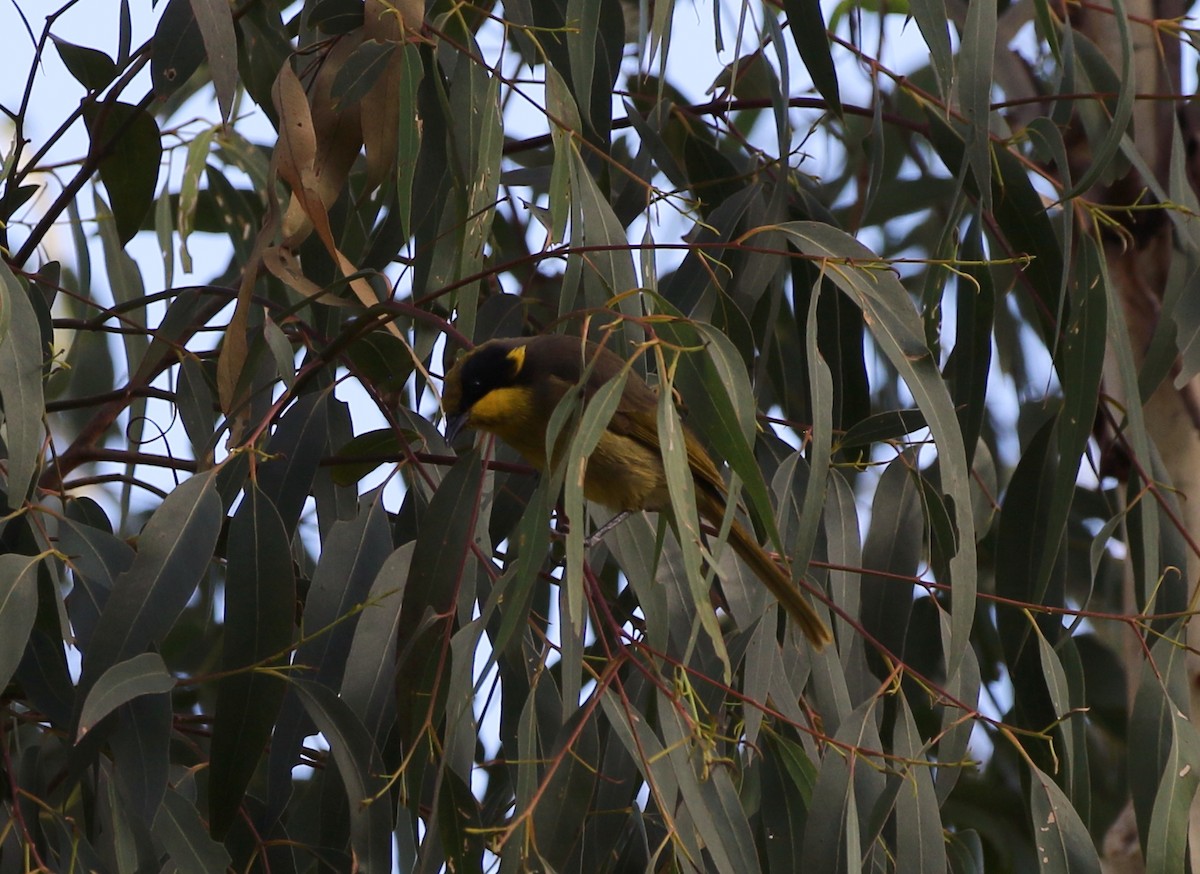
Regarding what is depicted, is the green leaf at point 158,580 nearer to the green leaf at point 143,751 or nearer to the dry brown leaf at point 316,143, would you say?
the green leaf at point 143,751

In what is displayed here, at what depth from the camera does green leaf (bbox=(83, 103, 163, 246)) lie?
2.55m

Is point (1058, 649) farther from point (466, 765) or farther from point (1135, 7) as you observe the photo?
point (1135, 7)

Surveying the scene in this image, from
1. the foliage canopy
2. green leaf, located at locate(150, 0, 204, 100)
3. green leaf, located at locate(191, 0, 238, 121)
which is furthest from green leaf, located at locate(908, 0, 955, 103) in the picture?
green leaf, located at locate(150, 0, 204, 100)

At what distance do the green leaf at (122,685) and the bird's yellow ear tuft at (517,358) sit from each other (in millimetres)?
902

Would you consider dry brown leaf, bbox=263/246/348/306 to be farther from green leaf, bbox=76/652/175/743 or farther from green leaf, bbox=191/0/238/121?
green leaf, bbox=76/652/175/743

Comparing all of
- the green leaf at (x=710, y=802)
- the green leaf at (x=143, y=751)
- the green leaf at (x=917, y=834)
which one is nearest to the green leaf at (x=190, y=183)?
the green leaf at (x=143, y=751)

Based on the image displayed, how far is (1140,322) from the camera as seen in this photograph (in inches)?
126

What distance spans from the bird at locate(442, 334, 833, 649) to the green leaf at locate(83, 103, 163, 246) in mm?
667

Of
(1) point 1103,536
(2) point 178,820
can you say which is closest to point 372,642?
(2) point 178,820

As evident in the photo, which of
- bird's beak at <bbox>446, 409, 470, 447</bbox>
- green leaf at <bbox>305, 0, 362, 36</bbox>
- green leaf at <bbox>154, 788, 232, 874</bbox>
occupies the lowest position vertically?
green leaf at <bbox>154, 788, 232, 874</bbox>

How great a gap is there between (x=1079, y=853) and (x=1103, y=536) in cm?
56

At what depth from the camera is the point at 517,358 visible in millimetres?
2479

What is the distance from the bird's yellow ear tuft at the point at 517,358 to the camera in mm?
2467

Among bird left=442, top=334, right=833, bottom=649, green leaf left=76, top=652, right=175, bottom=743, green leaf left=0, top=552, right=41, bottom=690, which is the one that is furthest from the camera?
bird left=442, top=334, right=833, bottom=649
